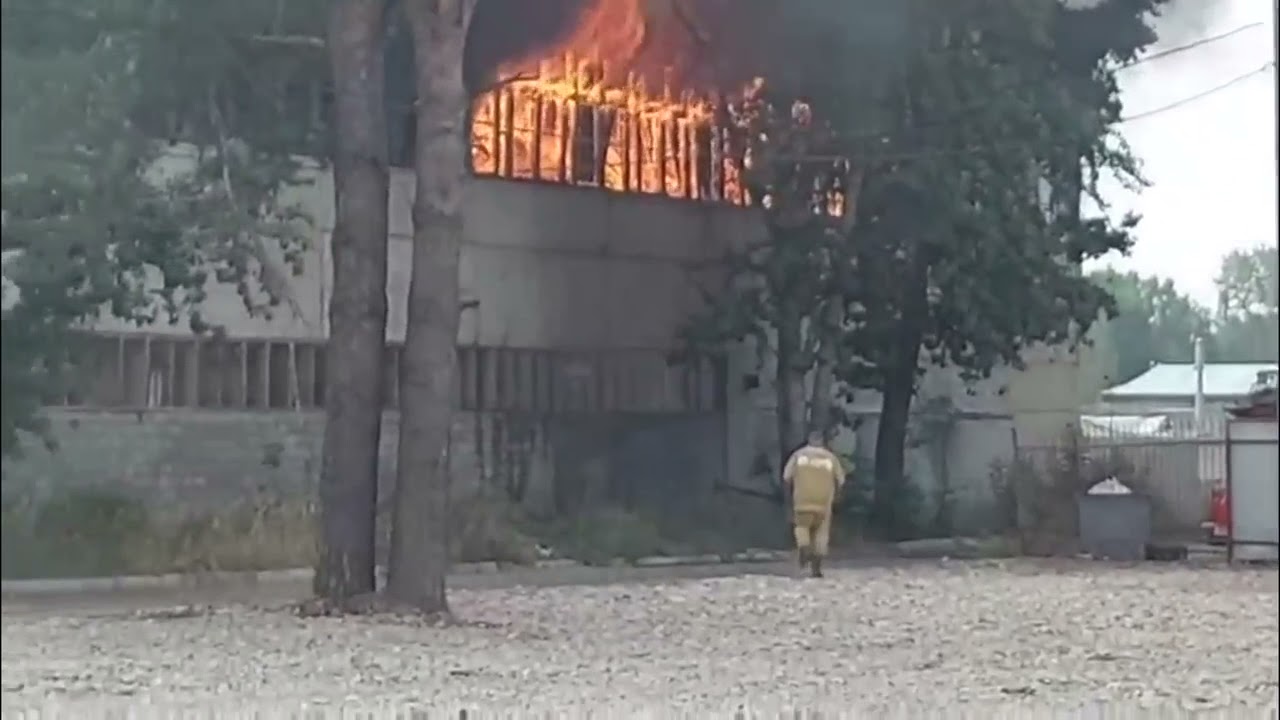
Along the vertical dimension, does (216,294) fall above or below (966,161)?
below

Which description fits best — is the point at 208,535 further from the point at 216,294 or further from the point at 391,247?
the point at 391,247

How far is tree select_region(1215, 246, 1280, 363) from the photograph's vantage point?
2.87 meters

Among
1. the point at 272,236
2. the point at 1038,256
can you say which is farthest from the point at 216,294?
the point at 1038,256

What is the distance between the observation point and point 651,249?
181 inches

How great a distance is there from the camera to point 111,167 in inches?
92.0

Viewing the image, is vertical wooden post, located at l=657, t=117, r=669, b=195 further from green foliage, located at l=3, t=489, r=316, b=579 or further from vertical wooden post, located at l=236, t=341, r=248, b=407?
green foliage, located at l=3, t=489, r=316, b=579

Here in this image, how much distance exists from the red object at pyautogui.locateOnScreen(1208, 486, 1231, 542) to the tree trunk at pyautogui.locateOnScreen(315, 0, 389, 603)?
6.09ft

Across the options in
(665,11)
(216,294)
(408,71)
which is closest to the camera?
(216,294)

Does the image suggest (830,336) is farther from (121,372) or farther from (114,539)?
(114,539)

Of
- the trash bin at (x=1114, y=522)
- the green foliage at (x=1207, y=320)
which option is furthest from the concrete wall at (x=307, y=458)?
the green foliage at (x=1207, y=320)

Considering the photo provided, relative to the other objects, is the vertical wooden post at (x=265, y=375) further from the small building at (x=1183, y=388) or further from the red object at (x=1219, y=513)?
the red object at (x=1219, y=513)

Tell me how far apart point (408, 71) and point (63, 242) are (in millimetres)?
3183

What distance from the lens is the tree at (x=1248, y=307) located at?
9.43ft

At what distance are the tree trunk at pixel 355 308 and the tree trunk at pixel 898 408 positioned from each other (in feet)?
5.26
